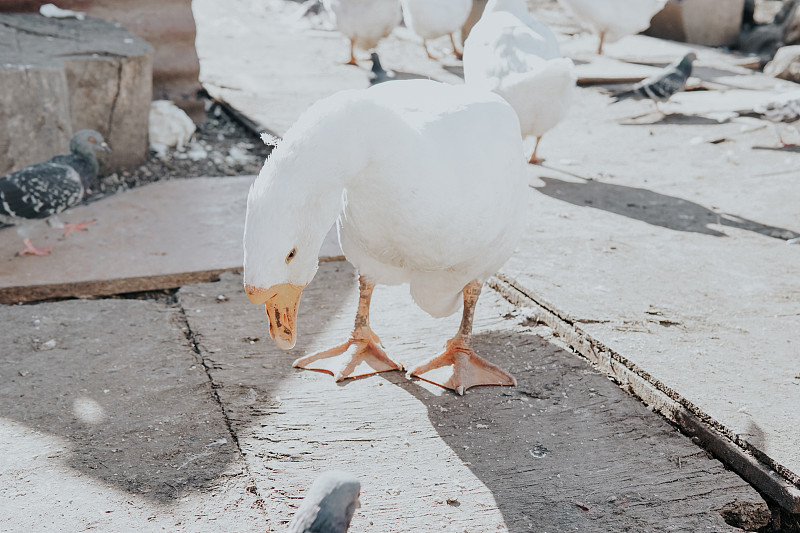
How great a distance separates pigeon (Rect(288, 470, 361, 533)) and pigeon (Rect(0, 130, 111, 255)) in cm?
276

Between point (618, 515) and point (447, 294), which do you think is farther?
point (447, 294)

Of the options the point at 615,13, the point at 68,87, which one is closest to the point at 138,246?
the point at 68,87

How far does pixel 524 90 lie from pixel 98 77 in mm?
2863

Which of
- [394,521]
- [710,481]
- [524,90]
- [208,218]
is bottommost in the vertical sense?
[208,218]

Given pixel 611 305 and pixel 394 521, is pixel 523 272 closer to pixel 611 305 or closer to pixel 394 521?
pixel 611 305

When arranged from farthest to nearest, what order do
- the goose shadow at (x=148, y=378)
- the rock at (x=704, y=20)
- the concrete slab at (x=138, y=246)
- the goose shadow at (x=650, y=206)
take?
the rock at (x=704, y=20), the goose shadow at (x=650, y=206), the concrete slab at (x=138, y=246), the goose shadow at (x=148, y=378)

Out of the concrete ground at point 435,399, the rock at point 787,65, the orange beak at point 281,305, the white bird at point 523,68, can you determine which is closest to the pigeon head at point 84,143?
the concrete ground at point 435,399

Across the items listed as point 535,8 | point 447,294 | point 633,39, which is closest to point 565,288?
point 447,294

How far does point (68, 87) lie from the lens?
5188 millimetres

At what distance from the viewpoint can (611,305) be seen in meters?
3.74

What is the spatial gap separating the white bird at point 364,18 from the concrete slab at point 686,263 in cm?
294

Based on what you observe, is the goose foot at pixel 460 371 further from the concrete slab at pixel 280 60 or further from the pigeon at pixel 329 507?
the concrete slab at pixel 280 60

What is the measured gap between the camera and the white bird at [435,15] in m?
8.62

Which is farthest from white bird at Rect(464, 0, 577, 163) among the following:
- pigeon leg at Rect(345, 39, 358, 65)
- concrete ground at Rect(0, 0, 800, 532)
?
pigeon leg at Rect(345, 39, 358, 65)
